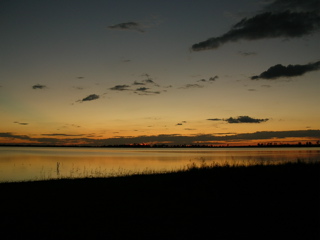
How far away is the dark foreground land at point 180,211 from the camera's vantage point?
8.38 meters

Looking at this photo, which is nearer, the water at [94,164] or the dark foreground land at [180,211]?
the dark foreground land at [180,211]

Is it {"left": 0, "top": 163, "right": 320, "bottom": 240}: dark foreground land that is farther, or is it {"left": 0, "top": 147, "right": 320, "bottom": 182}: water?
{"left": 0, "top": 147, "right": 320, "bottom": 182}: water

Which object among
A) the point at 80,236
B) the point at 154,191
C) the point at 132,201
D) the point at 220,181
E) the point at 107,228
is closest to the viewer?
the point at 80,236

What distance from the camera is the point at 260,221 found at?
30.4 feet

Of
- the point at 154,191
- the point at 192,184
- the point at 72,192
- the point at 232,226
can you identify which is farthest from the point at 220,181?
the point at 72,192

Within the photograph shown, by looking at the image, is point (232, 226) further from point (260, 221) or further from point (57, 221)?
point (57, 221)

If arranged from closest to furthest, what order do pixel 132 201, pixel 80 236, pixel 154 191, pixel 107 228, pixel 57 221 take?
pixel 80 236
pixel 107 228
pixel 57 221
pixel 132 201
pixel 154 191

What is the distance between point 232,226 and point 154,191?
20.0 feet

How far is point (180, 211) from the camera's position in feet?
34.8

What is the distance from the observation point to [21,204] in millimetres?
12242

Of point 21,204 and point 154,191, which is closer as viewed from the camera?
point 21,204

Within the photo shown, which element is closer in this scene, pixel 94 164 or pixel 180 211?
pixel 180 211

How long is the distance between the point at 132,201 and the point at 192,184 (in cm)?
455

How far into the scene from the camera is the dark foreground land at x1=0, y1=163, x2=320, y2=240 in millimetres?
8375
